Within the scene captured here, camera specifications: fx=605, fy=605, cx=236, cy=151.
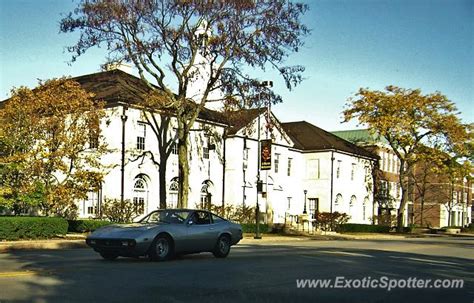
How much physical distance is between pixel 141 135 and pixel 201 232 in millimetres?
22479

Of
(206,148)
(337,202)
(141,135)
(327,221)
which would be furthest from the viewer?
(337,202)

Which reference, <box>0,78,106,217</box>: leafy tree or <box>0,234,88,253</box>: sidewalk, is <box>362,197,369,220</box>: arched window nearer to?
<box>0,78,106,217</box>: leafy tree

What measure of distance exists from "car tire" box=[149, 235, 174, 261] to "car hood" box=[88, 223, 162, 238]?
1.27 ft

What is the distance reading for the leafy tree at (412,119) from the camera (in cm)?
5289

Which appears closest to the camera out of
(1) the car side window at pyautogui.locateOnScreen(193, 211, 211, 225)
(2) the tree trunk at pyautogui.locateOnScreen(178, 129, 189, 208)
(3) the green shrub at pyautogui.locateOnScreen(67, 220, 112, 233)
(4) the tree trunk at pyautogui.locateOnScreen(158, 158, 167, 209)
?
(1) the car side window at pyautogui.locateOnScreen(193, 211, 211, 225)

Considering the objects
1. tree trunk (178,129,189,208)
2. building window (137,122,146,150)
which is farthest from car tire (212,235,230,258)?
building window (137,122,146,150)

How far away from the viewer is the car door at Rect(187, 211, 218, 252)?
16.4 m

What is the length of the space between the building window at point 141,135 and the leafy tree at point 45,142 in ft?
30.4

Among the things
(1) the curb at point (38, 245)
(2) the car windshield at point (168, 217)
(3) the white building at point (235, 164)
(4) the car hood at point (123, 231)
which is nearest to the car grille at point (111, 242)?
(4) the car hood at point (123, 231)

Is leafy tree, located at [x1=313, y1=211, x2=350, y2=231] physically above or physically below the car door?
below

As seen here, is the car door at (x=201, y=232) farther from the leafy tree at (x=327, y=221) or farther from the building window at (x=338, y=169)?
the building window at (x=338, y=169)

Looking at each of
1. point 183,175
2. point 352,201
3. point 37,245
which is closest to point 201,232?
point 37,245

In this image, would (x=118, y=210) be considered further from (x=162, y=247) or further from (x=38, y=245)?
(x=162, y=247)

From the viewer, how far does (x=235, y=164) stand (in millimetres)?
46375
